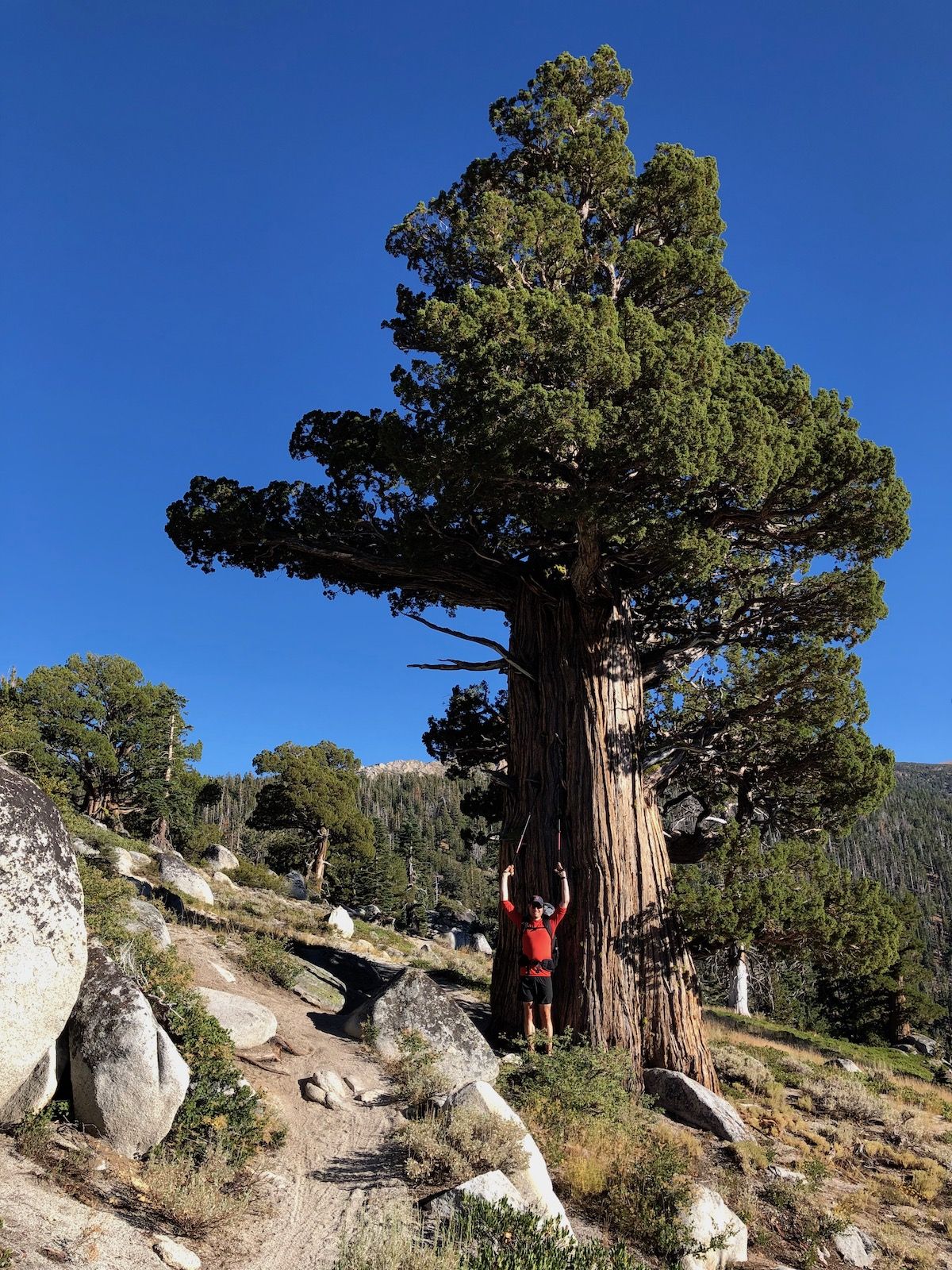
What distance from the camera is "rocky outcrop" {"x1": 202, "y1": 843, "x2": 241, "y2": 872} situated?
3055 cm

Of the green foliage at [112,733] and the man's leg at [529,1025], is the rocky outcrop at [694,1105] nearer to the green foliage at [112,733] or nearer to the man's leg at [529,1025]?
the man's leg at [529,1025]

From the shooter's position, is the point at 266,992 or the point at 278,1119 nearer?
the point at 278,1119

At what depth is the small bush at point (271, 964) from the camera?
1046cm

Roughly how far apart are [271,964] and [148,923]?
189 cm

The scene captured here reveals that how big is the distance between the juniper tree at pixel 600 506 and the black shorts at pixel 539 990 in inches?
36.1

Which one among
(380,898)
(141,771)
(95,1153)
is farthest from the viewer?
(380,898)

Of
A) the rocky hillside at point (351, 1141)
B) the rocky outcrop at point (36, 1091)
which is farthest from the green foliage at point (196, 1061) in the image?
the rocky outcrop at point (36, 1091)

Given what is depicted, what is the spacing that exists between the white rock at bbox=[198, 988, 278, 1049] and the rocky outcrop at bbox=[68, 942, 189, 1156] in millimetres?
1623

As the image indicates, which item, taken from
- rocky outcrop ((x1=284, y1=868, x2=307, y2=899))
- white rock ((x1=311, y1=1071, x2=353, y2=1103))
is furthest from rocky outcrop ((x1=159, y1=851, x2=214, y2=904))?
white rock ((x1=311, y1=1071, x2=353, y2=1103))

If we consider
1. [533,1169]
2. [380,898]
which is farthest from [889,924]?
[380,898]

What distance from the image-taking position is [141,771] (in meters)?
32.2

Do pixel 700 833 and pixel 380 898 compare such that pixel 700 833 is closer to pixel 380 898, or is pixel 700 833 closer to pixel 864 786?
pixel 864 786

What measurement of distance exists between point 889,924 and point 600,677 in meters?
4.65

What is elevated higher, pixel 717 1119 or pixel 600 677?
pixel 600 677
